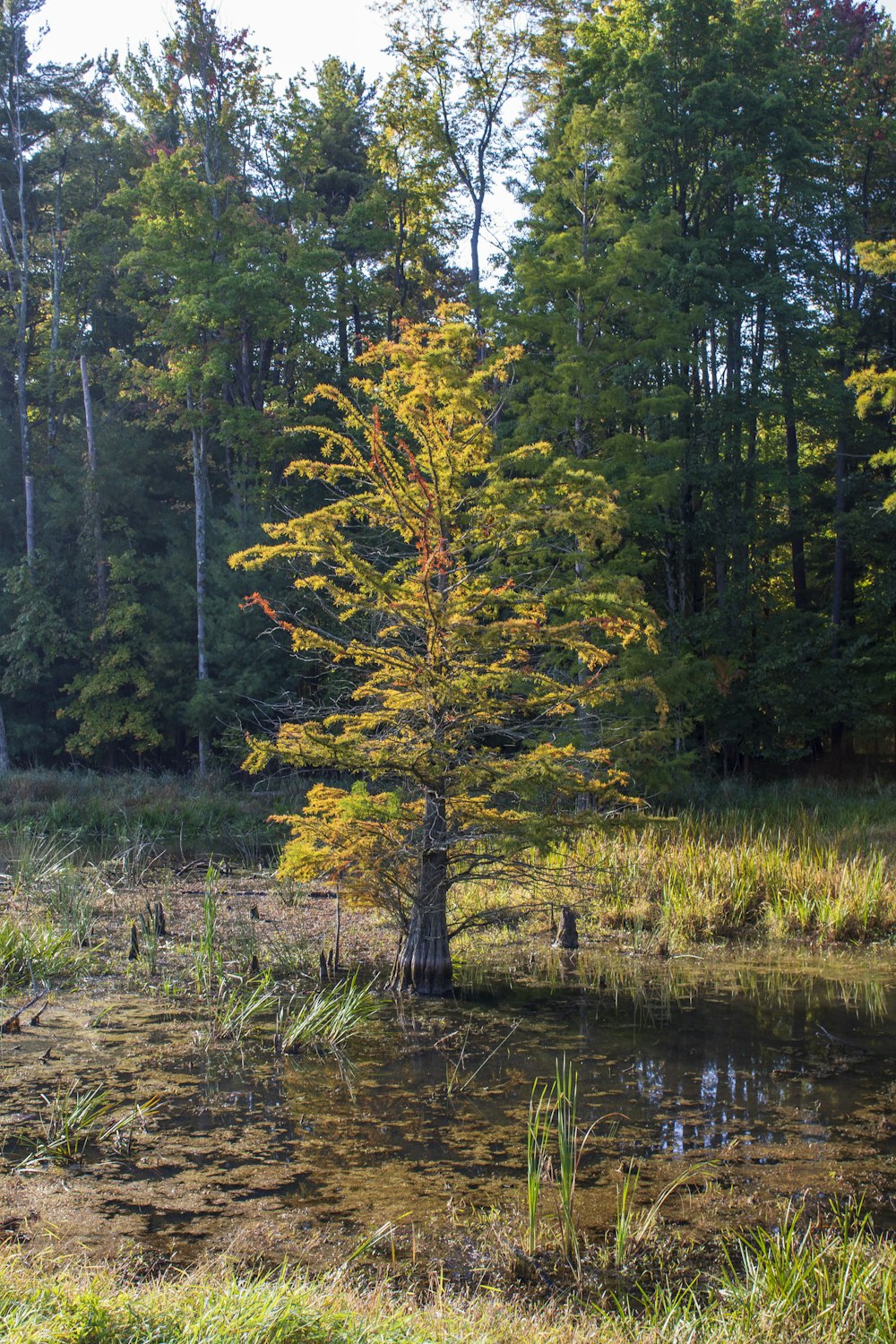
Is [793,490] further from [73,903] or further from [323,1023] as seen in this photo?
[323,1023]

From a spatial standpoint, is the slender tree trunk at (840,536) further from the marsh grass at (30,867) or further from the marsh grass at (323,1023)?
the marsh grass at (323,1023)

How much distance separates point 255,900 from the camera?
496 inches

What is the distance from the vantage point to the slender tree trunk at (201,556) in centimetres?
2422

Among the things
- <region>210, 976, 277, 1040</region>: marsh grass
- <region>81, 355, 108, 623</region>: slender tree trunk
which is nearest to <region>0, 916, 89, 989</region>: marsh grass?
<region>210, 976, 277, 1040</region>: marsh grass

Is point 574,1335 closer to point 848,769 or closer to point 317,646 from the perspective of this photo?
point 317,646

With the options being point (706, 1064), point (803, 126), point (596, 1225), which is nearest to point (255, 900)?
point (706, 1064)

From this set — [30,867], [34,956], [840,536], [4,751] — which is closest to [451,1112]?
[34,956]

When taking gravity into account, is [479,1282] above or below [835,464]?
below

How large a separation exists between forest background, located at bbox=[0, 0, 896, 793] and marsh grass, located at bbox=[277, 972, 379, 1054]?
10695 mm

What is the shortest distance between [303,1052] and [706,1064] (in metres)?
2.50

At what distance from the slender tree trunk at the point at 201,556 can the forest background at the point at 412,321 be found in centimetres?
10

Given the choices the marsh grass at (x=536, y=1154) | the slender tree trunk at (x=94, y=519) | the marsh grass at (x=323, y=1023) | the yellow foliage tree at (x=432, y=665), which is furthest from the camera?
the slender tree trunk at (x=94, y=519)

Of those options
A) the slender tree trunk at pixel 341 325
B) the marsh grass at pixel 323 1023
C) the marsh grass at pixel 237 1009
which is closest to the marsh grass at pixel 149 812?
the marsh grass at pixel 237 1009

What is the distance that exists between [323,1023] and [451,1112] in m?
1.49
